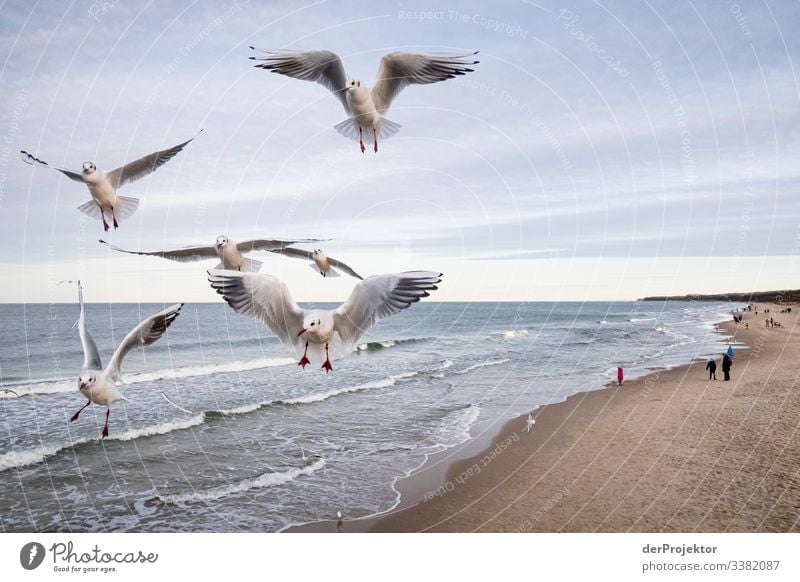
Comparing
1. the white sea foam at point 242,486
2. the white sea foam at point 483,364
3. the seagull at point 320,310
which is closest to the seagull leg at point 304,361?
the seagull at point 320,310

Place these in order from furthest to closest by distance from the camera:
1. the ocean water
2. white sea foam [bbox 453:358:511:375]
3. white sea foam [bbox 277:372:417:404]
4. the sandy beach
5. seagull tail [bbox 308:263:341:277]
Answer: white sea foam [bbox 453:358:511:375], white sea foam [bbox 277:372:417:404], the ocean water, the sandy beach, seagull tail [bbox 308:263:341:277]

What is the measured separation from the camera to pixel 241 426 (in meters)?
10.4

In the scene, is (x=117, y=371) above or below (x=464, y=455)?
above

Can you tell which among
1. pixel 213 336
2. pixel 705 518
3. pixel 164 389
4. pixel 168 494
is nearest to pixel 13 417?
pixel 164 389

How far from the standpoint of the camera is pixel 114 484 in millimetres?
7512

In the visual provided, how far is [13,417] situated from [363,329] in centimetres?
1034

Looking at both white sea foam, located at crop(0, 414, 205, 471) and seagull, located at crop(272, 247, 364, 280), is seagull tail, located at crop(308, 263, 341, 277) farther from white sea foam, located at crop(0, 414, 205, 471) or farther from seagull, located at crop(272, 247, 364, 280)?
white sea foam, located at crop(0, 414, 205, 471)

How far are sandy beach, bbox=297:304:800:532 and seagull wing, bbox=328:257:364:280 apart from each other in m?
3.49

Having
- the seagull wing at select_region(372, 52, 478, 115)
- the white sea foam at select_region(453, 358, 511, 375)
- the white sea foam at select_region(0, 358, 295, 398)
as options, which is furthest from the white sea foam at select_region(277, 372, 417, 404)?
the seagull wing at select_region(372, 52, 478, 115)

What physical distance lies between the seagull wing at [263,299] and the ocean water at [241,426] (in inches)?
7.1

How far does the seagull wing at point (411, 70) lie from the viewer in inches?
129

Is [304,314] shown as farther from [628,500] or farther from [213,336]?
[213,336]

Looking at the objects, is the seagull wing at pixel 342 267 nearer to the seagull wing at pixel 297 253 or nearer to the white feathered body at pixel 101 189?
the seagull wing at pixel 297 253

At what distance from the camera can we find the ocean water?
6707 millimetres
